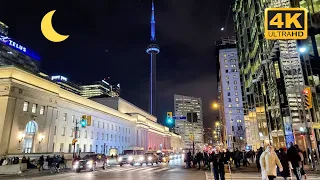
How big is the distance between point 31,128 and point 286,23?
4504 cm

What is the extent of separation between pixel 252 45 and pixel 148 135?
3267 inches

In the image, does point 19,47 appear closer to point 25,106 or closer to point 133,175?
point 25,106

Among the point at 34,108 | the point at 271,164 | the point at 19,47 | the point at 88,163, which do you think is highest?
the point at 19,47

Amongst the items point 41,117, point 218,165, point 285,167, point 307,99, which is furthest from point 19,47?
point 285,167

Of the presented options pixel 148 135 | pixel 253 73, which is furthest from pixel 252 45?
pixel 148 135

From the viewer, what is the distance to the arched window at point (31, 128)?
45225mm

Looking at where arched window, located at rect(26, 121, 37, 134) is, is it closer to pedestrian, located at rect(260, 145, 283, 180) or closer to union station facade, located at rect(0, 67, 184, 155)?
union station facade, located at rect(0, 67, 184, 155)

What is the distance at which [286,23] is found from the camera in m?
13.3

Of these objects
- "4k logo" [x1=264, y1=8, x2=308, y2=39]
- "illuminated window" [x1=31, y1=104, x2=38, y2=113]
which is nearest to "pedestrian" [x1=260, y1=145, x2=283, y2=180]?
"4k logo" [x1=264, y1=8, x2=308, y2=39]

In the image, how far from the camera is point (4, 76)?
4300 cm

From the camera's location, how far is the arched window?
4522cm

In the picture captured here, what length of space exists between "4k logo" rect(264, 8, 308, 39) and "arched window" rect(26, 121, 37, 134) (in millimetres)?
43688

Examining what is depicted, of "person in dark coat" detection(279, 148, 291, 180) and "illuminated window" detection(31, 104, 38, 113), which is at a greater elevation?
"illuminated window" detection(31, 104, 38, 113)

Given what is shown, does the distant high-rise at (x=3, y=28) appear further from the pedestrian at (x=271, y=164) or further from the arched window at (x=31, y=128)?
the pedestrian at (x=271, y=164)
